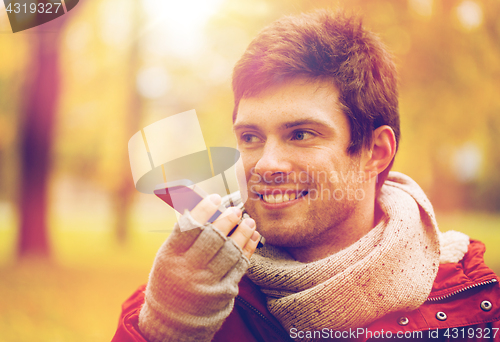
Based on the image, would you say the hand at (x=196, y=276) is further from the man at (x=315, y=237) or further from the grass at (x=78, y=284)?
the grass at (x=78, y=284)

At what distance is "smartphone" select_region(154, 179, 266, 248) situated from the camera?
1.54 m

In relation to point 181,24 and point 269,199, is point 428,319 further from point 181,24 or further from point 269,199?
point 181,24

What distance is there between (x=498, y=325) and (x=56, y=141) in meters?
7.57

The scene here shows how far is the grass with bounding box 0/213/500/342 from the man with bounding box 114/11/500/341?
3.89 metres

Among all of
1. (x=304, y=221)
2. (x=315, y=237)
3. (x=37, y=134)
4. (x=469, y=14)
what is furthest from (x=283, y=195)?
(x=37, y=134)

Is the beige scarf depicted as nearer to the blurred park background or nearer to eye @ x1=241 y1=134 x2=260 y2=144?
eye @ x1=241 y1=134 x2=260 y2=144

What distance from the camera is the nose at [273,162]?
1910mm

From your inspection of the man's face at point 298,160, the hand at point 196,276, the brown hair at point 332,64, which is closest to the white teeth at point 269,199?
the man's face at point 298,160

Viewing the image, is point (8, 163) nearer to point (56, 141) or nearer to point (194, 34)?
point (56, 141)

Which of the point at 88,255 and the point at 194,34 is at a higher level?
the point at 194,34

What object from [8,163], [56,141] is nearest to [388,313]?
[56,141]

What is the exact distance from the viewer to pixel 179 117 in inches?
69.8

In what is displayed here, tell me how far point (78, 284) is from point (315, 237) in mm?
5704

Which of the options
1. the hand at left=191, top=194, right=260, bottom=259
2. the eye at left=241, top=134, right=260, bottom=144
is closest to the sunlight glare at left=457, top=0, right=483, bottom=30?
the eye at left=241, top=134, right=260, bottom=144
